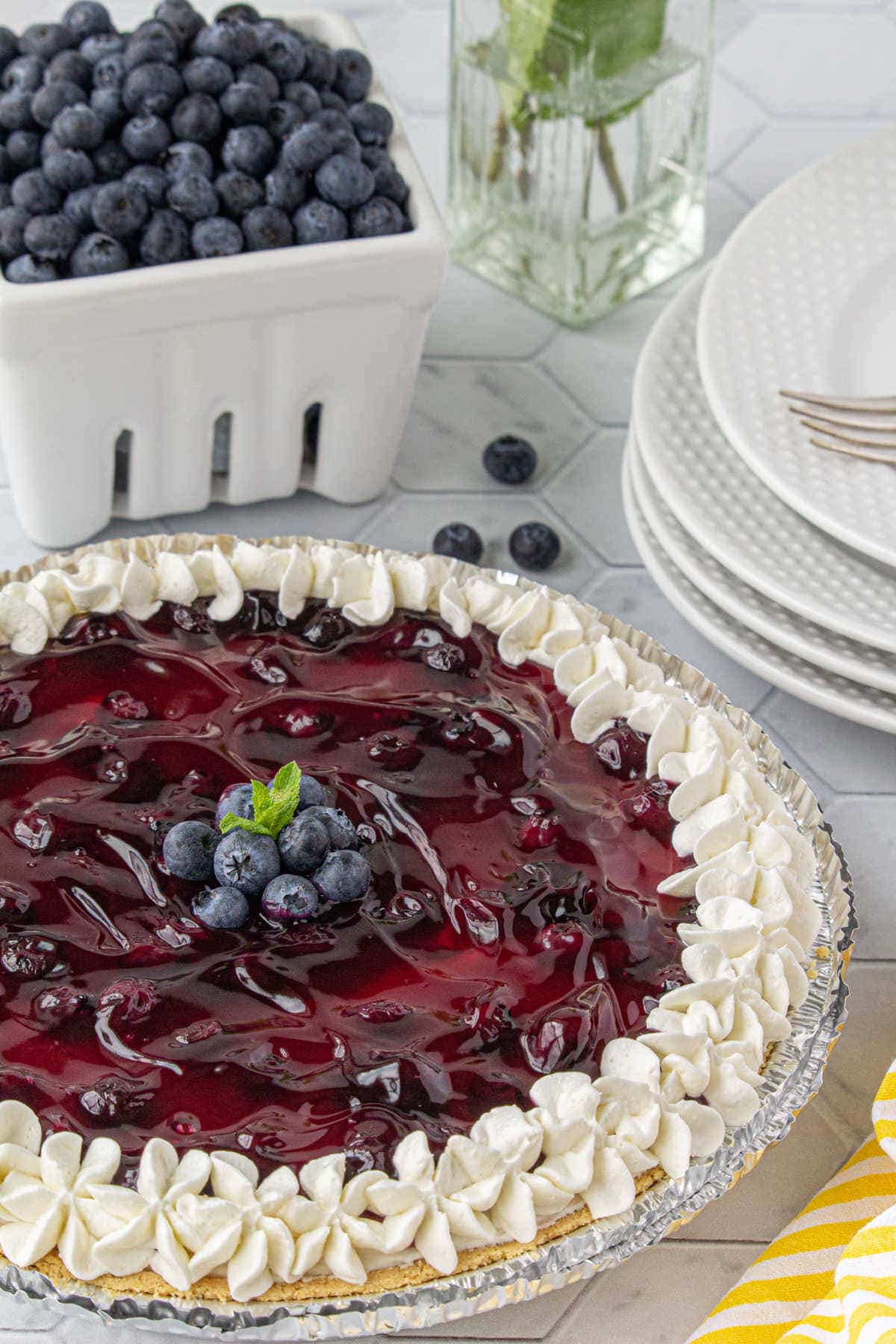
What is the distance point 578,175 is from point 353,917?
1.22 metres

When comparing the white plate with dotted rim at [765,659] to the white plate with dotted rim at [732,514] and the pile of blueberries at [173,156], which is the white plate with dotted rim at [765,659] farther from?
the pile of blueberries at [173,156]

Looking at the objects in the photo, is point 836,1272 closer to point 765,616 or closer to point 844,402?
point 765,616

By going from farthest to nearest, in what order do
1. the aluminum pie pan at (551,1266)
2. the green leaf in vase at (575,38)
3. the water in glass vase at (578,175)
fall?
the water in glass vase at (578,175) < the green leaf in vase at (575,38) < the aluminum pie pan at (551,1266)

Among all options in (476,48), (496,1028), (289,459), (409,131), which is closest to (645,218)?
(476,48)

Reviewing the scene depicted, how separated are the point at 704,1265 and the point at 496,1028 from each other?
0.30 meters

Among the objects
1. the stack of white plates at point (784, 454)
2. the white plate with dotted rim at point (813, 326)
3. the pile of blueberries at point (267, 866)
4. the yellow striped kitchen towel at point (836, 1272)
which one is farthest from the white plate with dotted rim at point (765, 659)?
the pile of blueberries at point (267, 866)

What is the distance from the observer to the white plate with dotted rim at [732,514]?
69.9 inches

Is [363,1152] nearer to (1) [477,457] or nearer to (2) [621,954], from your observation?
(2) [621,954]

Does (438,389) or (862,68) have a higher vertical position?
(862,68)

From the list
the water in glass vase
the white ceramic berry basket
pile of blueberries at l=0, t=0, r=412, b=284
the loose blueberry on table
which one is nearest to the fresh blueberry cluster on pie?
the loose blueberry on table

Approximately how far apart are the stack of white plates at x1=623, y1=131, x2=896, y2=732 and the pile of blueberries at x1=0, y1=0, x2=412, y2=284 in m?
0.41

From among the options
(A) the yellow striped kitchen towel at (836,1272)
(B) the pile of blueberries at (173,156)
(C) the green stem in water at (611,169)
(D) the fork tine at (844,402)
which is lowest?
(A) the yellow striped kitchen towel at (836,1272)

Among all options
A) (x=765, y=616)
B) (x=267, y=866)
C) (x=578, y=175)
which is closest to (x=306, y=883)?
(x=267, y=866)

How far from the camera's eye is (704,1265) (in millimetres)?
1451
